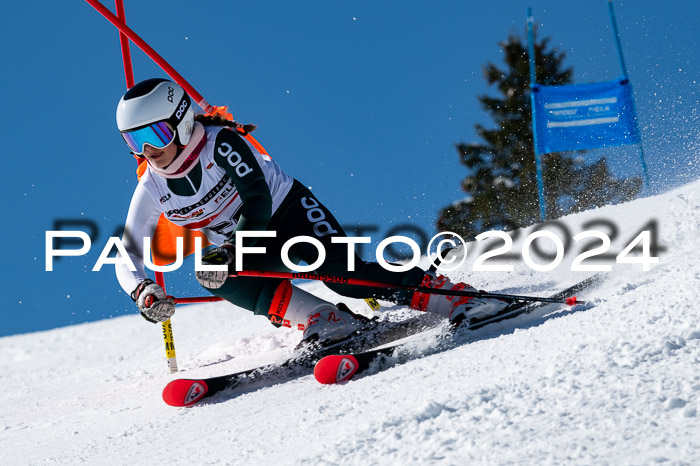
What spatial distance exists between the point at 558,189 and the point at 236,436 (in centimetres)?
1291

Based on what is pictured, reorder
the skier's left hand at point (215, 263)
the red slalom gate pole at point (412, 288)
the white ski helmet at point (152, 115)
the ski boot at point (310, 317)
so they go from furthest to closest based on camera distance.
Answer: the ski boot at point (310, 317), the red slalom gate pole at point (412, 288), the white ski helmet at point (152, 115), the skier's left hand at point (215, 263)

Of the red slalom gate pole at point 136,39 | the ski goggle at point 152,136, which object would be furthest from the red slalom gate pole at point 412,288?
the red slalom gate pole at point 136,39

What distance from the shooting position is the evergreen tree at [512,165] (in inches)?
603

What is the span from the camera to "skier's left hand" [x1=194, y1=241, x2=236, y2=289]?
10.6 feet

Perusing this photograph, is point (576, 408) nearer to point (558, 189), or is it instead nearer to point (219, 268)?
point (219, 268)

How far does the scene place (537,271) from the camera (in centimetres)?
546

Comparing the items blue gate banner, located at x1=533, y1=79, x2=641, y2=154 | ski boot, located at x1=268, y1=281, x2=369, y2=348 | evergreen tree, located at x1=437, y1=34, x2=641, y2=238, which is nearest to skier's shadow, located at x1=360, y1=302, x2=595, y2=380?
ski boot, located at x1=268, y1=281, x2=369, y2=348

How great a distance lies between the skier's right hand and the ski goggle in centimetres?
69

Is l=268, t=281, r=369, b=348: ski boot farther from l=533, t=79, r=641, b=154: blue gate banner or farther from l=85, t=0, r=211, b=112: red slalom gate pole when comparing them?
l=533, t=79, r=641, b=154: blue gate banner

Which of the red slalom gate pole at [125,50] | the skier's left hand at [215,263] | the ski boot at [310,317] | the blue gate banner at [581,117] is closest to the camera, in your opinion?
the skier's left hand at [215,263]

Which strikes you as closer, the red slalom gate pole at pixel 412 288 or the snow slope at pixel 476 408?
the snow slope at pixel 476 408

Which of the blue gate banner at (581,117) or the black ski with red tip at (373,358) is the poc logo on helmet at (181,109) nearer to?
the black ski with red tip at (373,358)

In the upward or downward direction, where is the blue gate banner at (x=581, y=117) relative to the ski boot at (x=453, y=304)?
upward

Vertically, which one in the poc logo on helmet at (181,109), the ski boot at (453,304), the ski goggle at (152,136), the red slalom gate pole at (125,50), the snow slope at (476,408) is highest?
the red slalom gate pole at (125,50)
